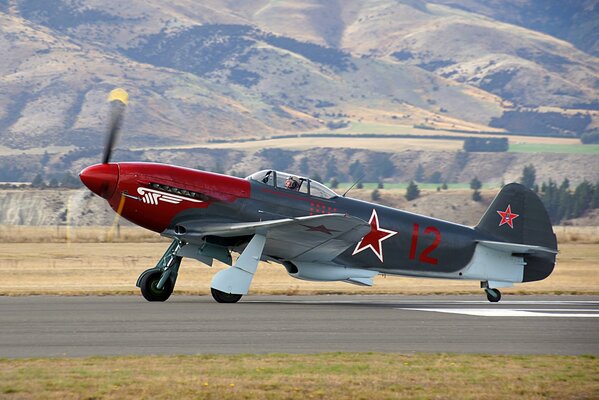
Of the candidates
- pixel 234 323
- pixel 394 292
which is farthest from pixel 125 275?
pixel 234 323

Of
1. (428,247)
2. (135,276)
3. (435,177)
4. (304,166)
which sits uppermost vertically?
(428,247)

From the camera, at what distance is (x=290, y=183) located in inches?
827

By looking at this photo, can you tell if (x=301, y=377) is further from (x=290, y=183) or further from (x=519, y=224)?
(x=519, y=224)

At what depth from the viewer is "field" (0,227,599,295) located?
25922mm

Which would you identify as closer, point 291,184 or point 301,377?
point 301,377

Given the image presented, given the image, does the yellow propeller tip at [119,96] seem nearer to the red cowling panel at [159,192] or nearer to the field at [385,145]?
the red cowling panel at [159,192]

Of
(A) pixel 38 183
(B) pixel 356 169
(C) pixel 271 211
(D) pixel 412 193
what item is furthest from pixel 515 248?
(B) pixel 356 169

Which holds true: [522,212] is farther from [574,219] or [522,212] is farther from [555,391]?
[574,219]

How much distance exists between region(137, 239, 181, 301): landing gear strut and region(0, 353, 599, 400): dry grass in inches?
290

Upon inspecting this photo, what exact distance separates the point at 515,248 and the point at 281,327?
24.8 ft

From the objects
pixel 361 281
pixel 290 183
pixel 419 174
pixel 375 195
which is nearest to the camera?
pixel 361 281

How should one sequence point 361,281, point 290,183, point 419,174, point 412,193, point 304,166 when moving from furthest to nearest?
1. point 304,166
2. point 419,174
3. point 412,193
4. point 290,183
5. point 361,281

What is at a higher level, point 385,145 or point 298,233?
point 385,145

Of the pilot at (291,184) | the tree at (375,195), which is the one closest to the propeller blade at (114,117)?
the pilot at (291,184)
